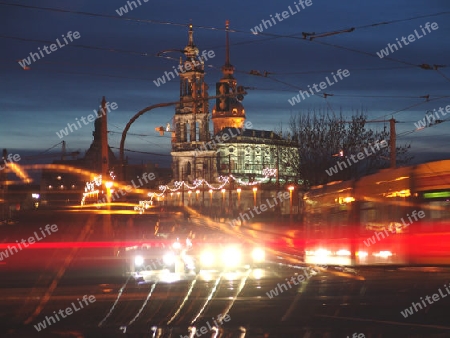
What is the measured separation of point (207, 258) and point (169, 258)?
845 cm

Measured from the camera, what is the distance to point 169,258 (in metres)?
26.5

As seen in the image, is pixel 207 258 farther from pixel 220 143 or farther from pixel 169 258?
pixel 220 143

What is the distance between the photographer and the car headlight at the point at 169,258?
26.2m

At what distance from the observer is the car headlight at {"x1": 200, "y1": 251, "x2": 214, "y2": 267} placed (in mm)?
33044

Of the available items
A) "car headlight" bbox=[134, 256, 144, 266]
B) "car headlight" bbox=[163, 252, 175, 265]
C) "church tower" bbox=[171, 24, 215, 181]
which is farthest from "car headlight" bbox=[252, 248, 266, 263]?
"church tower" bbox=[171, 24, 215, 181]

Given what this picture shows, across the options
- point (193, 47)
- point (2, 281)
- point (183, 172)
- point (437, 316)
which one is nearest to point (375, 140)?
point (2, 281)

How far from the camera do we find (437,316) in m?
14.3

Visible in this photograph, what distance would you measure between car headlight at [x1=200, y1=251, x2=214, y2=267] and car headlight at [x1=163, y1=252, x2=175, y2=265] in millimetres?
5775

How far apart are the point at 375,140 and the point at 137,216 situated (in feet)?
154

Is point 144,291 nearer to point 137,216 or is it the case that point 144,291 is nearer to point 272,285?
point 272,285

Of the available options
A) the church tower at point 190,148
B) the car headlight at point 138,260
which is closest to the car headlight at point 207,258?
the car headlight at point 138,260

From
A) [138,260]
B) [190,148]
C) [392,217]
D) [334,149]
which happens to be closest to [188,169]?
[190,148]

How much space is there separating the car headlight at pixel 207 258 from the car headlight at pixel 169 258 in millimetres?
5775

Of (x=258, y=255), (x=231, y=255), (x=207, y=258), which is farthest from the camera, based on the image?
(x=258, y=255)
